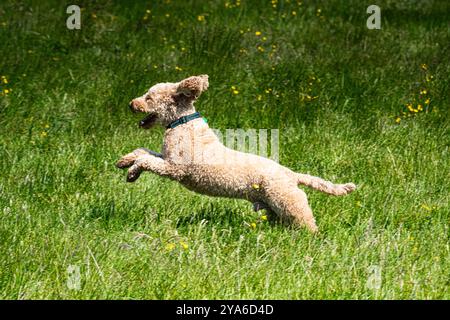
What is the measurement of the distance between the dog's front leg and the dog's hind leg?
550 mm

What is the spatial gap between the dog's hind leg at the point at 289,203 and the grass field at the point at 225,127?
87 mm

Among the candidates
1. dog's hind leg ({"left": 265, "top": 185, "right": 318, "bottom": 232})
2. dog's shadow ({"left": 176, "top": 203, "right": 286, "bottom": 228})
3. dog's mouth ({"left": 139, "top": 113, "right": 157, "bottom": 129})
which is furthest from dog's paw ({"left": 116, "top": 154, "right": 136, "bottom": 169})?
dog's hind leg ({"left": 265, "top": 185, "right": 318, "bottom": 232})

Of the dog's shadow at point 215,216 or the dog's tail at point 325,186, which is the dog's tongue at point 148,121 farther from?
the dog's tail at point 325,186

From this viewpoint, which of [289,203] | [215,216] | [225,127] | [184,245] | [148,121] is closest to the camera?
[184,245]

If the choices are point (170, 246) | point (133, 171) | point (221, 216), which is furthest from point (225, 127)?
point (170, 246)

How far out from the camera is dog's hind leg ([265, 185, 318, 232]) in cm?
443

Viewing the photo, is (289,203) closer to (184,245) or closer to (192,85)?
(184,245)

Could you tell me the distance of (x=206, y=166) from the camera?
14.8 feet

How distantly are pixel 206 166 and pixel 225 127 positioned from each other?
2.25 m

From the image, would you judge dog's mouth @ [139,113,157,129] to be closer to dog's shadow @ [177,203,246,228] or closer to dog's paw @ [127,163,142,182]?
dog's paw @ [127,163,142,182]

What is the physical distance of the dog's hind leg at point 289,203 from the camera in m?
4.43

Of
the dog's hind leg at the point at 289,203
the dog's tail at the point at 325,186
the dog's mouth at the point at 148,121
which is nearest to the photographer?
the dog's hind leg at the point at 289,203

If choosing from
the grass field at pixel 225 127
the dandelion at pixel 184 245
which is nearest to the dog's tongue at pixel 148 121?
the grass field at pixel 225 127

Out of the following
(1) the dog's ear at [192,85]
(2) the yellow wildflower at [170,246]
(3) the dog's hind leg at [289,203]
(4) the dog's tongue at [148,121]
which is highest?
(1) the dog's ear at [192,85]
